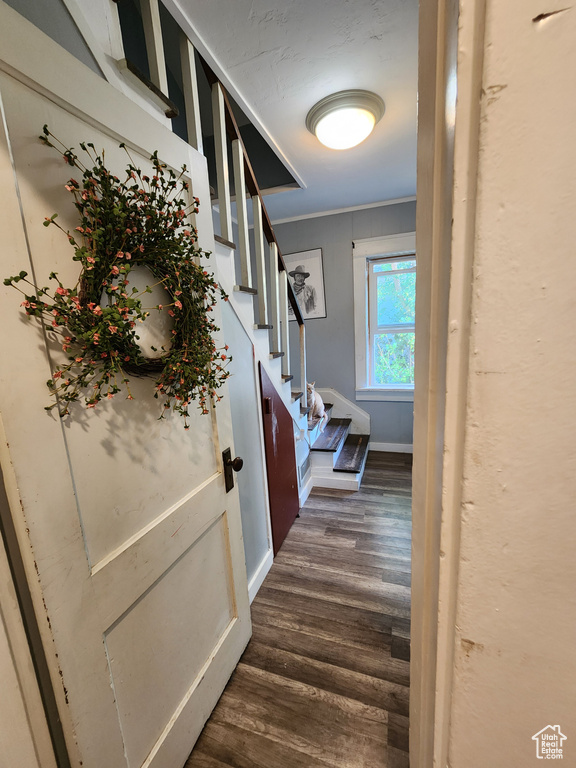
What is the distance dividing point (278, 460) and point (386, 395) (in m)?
1.78

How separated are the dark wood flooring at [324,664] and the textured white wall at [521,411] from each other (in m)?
1.04

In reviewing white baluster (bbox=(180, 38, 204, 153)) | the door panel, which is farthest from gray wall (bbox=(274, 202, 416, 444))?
the door panel

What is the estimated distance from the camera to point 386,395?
3.39 metres

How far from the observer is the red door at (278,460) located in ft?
6.29

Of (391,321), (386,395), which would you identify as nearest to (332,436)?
(386,395)

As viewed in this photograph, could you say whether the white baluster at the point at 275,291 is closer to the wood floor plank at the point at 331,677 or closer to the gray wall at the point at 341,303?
the gray wall at the point at 341,303

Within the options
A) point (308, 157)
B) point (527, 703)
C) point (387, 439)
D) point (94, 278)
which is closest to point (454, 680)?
point (527, 703)

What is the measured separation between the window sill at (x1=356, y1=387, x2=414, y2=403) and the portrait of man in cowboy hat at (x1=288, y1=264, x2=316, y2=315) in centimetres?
110

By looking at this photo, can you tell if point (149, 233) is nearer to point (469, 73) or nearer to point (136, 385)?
point (136, 385)

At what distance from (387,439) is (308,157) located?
2764 millimetres

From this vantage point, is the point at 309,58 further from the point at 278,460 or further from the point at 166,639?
the point at 166,639

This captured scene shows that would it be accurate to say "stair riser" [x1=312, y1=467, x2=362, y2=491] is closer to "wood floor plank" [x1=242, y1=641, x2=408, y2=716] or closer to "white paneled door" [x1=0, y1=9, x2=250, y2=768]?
"wood floor plank" [x1=242, y1=641, x2=408, y2=716]

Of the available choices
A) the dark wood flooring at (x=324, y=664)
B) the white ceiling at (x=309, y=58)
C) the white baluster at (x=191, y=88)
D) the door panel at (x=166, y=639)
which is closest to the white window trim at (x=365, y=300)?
the white ceiling at (x=309, y=58)

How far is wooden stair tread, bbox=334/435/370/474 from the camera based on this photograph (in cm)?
280
